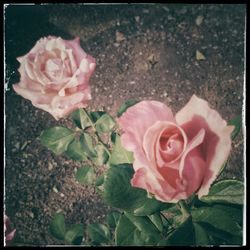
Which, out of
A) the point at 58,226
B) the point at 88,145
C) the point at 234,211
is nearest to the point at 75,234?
the point at 58,226

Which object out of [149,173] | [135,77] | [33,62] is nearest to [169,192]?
[149,173]

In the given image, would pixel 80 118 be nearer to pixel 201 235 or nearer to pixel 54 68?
pixel 54 68

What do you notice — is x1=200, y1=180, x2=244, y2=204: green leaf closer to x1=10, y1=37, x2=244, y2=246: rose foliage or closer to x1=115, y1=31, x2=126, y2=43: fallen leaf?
x1=10, y1=37, x2=244, y2=246: rose foliage

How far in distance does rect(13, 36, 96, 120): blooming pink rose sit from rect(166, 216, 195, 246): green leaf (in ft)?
0.75

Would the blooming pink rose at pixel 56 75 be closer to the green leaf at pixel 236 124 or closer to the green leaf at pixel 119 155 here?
the green leaf at pixel 119 155

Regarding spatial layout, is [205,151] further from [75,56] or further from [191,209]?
[75,56]

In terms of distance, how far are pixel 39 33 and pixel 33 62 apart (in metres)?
0.05

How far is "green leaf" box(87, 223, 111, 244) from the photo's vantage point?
1.69ft

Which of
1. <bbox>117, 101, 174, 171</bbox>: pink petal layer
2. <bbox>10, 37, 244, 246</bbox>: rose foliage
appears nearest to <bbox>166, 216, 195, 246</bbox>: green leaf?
<bbox>10, 37, 244, 246</bbox>: rose foliage

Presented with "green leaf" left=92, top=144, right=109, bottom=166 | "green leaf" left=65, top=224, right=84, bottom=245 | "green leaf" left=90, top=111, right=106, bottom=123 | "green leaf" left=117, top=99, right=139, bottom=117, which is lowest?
"green leaf" left=65, top=224, right=84, bottom=245

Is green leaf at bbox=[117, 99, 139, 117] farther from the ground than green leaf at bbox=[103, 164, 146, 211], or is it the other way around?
green leaf at bbox=[117, 99, 139, 117]

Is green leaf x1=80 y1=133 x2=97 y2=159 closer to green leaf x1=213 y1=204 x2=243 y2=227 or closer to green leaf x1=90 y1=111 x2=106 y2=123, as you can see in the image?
green leaf x1=90 y1=111 x2=106 y2=123

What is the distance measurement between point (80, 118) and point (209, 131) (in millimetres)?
190

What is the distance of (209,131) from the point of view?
493 mm
